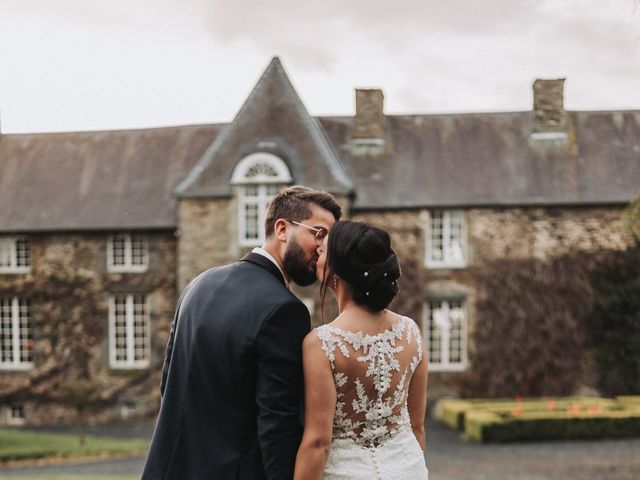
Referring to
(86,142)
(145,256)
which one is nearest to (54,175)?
(86,142)

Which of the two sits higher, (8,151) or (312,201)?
(8,151)

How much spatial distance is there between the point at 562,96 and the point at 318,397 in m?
20.5

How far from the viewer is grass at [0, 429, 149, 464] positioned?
16.1 meters

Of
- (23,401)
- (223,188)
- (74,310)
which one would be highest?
(223,188)

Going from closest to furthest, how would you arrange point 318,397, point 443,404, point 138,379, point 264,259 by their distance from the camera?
point 318,397
point 264,259
point 443,404
point 138,379

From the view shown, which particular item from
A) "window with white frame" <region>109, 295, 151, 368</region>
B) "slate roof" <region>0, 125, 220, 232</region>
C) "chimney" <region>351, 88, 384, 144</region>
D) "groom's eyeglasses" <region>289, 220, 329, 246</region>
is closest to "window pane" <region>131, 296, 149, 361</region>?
"window with white frame" <region>109, 295, 151, 368</region>

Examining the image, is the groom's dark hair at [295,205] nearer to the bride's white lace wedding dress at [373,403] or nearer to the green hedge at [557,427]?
the bride's white lace wedding dress at [373,403]

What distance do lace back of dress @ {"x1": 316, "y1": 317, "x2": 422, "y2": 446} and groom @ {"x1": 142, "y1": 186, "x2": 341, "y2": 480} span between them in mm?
183

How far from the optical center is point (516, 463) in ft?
43.4

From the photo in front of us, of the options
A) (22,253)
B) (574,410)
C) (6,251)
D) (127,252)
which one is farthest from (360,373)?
(6,251)

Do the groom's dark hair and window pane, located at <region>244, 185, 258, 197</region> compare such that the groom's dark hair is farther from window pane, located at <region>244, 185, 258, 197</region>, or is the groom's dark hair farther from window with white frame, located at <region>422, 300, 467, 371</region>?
window with white frame, located at <region>422, 300, 467, 371</region>

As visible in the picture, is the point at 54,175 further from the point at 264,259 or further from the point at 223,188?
the point at 264,259

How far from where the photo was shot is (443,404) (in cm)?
1917

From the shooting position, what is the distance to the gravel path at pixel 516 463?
485 inches
